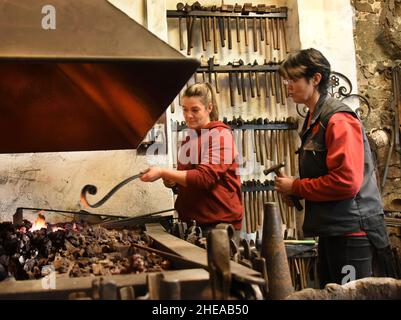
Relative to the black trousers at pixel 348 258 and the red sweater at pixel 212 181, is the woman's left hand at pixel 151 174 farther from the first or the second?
the black trousers at pixel 348 258

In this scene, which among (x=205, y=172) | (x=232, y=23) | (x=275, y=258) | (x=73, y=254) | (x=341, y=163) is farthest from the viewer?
(x=232, y=23)

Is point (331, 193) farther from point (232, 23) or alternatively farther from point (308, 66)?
point (232, 23)

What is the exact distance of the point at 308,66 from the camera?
2416 mm

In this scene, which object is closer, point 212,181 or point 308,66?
point 308,66

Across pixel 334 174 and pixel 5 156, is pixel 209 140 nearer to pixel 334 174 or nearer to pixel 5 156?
pixel 334 174

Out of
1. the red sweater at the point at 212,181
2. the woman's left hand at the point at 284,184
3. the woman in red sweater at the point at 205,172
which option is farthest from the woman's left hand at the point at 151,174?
the woman's left hand at the point at 284,184

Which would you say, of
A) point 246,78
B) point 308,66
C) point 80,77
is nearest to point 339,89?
point 246,78

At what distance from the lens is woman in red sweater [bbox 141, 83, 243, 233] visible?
254 cm

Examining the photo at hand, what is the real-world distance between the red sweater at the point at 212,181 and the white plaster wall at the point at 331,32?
5.87ft

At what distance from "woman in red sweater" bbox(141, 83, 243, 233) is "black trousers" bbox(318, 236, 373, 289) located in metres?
0.64

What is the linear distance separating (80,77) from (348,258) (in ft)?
5.40

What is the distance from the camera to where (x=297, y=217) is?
4.07 m
